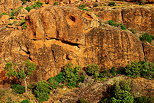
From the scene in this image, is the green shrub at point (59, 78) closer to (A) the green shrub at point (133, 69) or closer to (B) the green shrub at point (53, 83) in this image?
(B) the green shrub at point (53, 83)

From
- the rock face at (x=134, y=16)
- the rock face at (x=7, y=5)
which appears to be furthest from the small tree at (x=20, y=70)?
the rock face at (x=7, y=5)

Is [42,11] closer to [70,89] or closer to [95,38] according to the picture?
[95,38]

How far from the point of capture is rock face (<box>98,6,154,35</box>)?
37281mm

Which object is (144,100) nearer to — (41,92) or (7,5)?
(41,92)

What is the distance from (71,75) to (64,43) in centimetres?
602

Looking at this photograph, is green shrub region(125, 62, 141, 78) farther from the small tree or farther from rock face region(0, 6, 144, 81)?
the small tree

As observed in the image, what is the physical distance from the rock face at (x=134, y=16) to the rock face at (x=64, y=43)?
9508mm

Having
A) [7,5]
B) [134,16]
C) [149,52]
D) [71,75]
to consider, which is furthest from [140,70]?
[7,5]

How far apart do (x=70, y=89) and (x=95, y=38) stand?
10.3 metres

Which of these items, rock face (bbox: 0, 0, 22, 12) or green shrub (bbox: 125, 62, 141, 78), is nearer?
green shrub (bbox: 125, 62, 141, 78)

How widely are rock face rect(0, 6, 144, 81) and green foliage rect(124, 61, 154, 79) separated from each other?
169 centimetres

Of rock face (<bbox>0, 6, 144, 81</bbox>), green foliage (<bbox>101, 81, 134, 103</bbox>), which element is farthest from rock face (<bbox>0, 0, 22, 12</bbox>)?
green foliage (<bbox>101, 81, 134, 103</bbox>)

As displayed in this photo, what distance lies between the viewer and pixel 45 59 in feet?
94.0

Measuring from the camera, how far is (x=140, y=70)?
92.8ft
